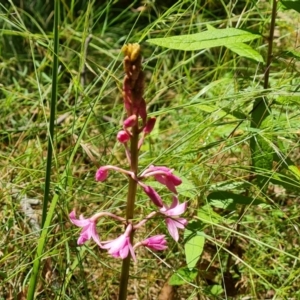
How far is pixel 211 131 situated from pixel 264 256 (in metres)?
0.44

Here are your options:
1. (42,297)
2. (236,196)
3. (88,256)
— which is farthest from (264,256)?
(42,297)

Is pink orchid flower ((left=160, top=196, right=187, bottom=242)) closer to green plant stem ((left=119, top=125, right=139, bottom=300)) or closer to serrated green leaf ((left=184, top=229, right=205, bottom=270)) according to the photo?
green plant stem ((left=119, top=125, right=139, bottom=300))

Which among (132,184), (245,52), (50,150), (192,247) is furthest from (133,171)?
(245,52)

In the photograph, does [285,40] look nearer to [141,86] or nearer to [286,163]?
[286,163]

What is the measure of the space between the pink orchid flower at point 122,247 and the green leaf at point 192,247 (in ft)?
1.58

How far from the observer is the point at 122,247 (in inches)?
56.9

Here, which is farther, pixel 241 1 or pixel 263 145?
pixel 241 1

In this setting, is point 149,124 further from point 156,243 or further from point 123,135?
point 156,243

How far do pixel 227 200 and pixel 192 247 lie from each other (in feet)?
0.59

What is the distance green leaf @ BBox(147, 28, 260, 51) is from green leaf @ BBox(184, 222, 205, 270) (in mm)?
512

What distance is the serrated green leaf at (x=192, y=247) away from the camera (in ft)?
6.26

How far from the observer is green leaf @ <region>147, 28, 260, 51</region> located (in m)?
1.89

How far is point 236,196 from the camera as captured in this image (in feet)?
6.59

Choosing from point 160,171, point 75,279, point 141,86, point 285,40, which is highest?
point 141,86
